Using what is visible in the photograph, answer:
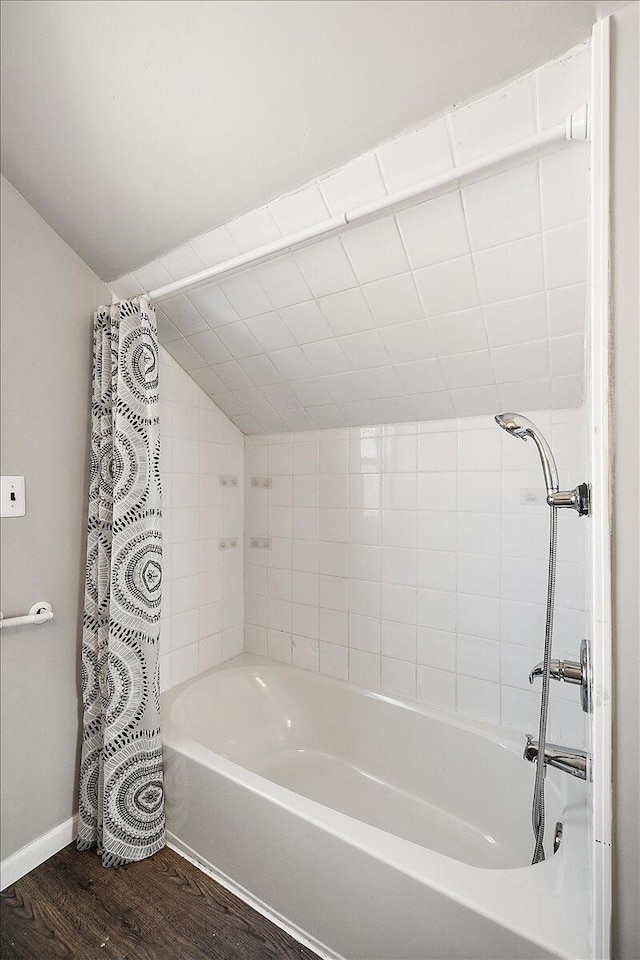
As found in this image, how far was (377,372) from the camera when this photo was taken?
151 cm

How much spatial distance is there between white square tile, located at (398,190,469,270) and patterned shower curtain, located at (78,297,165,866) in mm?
798

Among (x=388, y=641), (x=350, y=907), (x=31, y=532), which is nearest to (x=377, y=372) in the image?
(x=388, y=641)

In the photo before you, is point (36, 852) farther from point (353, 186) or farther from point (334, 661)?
point (353, 186)

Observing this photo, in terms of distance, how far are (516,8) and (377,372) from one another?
0.89m

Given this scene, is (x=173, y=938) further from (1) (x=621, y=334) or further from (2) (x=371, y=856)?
(1) (x=621, y=334)

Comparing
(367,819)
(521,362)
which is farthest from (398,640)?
(521,362)

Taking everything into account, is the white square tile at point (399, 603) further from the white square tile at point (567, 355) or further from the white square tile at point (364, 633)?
the white square tile at point (567, 355)

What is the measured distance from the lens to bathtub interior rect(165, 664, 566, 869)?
1370mm

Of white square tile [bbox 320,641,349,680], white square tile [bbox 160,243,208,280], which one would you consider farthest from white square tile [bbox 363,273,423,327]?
white square tile [bbox 320,641,349,680]

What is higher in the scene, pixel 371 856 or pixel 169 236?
pixel 169 236

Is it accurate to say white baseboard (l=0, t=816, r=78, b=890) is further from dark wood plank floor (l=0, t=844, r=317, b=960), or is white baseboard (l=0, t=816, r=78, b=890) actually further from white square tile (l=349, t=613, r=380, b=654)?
white square tile (l=349, t=613, r=380, b=654)

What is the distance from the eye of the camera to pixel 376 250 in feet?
3.78

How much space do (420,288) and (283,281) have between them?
39cm

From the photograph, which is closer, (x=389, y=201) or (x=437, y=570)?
(x=389, y=201)
